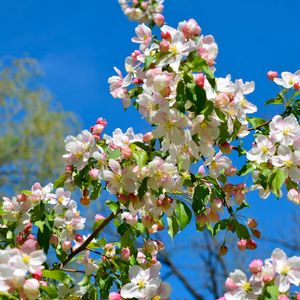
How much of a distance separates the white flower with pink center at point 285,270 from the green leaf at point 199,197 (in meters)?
0.39

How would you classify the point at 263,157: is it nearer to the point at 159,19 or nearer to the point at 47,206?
the point at 159,19

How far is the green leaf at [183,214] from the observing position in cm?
175

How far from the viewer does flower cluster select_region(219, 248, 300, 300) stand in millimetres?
1355

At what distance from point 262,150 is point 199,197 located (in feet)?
0.70

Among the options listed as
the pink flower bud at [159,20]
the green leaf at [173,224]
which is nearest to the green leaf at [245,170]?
the green leaf at [173,224]

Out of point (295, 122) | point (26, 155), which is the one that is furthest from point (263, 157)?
point (26, 155)

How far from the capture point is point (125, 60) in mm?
1851

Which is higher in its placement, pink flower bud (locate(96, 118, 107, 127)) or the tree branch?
pink flower bud (locate(96, 118, 107, 127))

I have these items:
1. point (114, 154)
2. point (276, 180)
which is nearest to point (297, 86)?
point (276, 180)

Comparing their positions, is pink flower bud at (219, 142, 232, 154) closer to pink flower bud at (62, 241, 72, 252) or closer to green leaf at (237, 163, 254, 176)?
green leaf at (237, 163, 254, 176)

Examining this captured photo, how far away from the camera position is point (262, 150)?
5.74ft

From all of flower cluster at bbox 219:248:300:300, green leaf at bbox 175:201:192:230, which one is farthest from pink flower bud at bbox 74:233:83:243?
flower cluster at bbox 219:248:300:300

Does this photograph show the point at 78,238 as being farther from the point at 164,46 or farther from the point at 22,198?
the point at 164,46

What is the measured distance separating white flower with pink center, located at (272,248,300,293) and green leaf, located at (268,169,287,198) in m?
0.24
